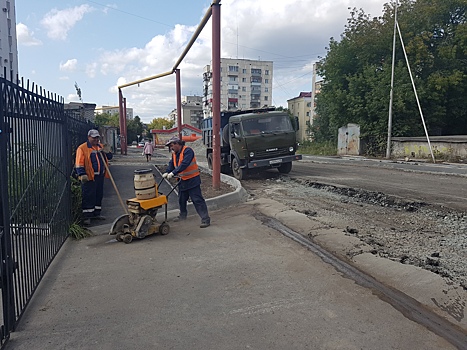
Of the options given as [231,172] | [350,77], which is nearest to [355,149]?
[350,77]

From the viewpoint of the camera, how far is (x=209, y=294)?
3.98 meters

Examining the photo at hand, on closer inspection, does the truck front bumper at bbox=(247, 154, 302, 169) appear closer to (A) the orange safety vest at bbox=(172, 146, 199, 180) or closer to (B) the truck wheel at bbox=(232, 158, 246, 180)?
(B) the truck wheel at bbox=(232, 158, 246, 180)

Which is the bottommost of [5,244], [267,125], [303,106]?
[5,244]

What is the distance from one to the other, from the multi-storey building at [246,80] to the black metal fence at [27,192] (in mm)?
85034

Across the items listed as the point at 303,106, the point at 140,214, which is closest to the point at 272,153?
the point at 140,214

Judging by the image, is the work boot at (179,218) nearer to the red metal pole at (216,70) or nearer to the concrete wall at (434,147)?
the red metal pole at (216,70)

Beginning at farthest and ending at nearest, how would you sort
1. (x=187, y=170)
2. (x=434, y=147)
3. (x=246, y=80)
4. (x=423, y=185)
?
1. (x=246, y=80)
2. (x=434, y=147)
3. (x=423, y=185)
4. (x=187, y=170)

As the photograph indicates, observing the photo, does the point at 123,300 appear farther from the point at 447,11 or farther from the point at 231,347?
the point at 447,11

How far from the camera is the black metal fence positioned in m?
3.25

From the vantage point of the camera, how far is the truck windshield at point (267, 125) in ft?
44.9

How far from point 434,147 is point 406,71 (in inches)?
246

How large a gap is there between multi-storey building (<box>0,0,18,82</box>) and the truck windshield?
27262 mm

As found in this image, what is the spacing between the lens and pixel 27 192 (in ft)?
13.4

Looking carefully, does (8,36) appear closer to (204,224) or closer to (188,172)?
(188,172)
